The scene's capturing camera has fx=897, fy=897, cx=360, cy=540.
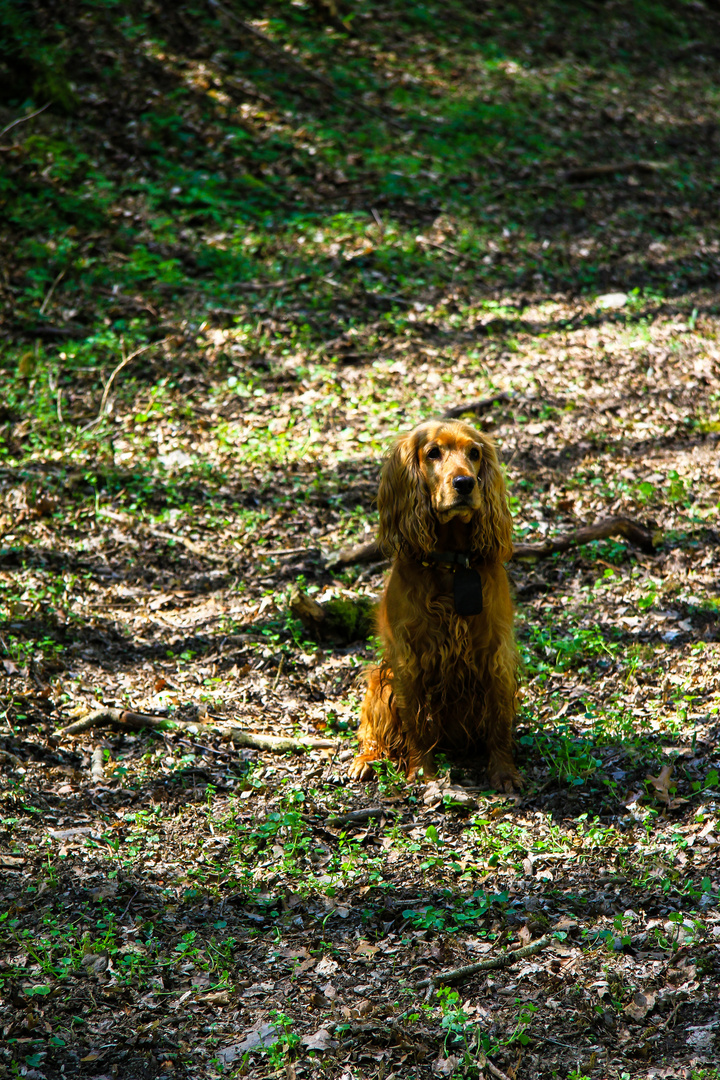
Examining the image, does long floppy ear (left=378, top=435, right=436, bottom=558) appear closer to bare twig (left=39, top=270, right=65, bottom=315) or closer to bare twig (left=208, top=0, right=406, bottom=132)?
bare twig (left=39, top=270, right=65, bottom=315)

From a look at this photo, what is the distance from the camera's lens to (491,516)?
15.0 ft

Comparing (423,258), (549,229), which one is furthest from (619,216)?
(423,258)

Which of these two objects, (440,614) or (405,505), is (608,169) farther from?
(440,614)

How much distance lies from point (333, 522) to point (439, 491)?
291 cm

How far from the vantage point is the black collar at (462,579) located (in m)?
4.55

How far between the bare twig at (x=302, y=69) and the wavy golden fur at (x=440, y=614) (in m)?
9.94

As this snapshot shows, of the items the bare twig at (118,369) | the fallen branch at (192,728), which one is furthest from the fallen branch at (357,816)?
the bare twig at (118,369)

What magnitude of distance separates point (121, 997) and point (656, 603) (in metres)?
4.09

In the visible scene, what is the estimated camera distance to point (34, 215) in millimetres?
10156

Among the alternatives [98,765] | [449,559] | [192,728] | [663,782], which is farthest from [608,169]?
[98,765]

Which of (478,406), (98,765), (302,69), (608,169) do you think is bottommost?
(98,765)

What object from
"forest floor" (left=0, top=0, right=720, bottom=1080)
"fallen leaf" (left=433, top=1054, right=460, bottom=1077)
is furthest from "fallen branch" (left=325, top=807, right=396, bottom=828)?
"fallen leaf" (left=433, top=1054, right=460, bottom=1077)

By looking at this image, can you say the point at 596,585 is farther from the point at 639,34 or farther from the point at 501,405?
the point at 639,34

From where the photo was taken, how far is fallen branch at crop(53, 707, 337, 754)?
5.16 meters
